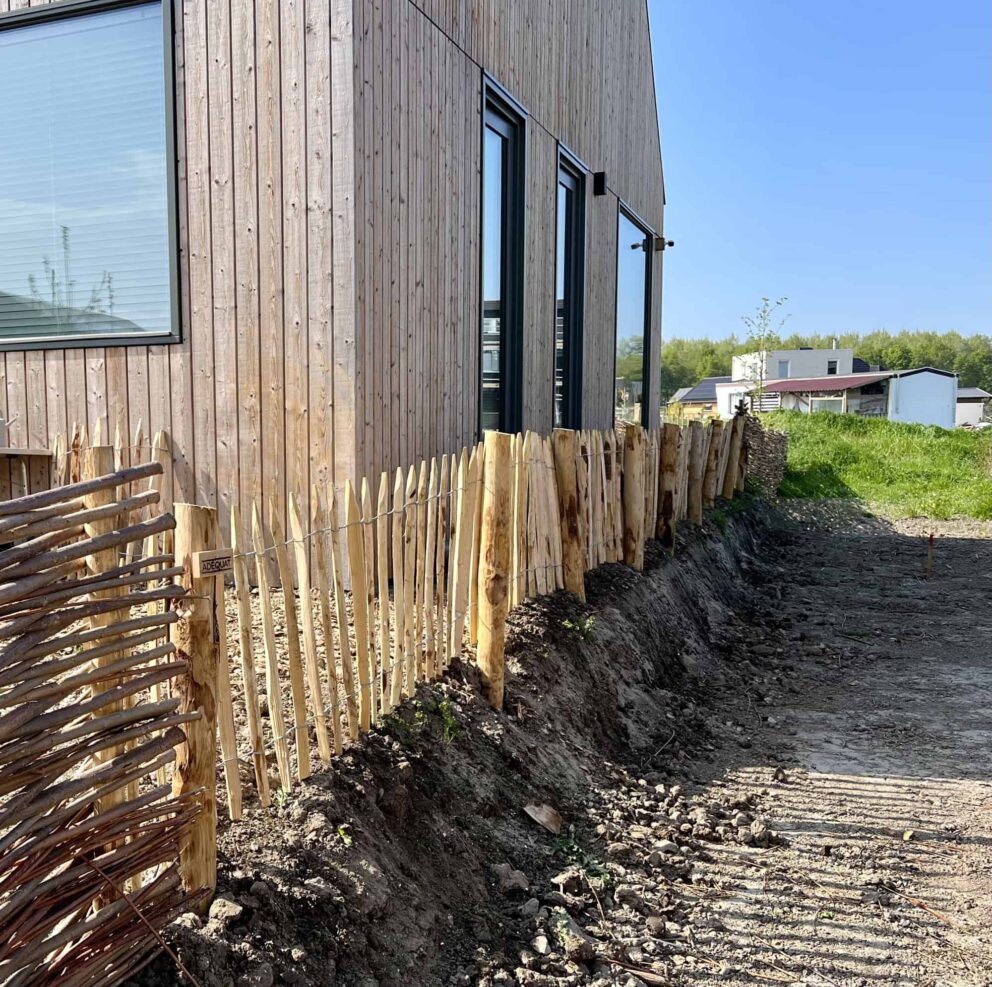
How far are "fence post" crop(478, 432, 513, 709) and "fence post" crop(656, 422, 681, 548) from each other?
4558 millimetres

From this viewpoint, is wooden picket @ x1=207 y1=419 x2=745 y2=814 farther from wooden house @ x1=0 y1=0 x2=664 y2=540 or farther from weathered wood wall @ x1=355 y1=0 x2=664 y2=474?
weathered wood wall @ x1=355 y1=0 x2=664 y2=474

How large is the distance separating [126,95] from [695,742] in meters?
5.56

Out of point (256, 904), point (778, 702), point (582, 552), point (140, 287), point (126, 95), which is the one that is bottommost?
point (778, 702)

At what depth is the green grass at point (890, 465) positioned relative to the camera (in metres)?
18.3

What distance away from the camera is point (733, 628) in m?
8.78

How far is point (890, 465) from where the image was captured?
22094mm

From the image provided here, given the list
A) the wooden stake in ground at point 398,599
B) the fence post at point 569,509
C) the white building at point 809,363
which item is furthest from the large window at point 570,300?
the white building at point 809,363

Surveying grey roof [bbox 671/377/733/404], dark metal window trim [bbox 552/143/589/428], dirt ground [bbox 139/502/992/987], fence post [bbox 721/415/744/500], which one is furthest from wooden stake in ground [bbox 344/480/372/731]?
A: grey roof [bbox 671/377/733/404]

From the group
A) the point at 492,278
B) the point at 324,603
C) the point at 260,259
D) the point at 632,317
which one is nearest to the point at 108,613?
the point at 324,603

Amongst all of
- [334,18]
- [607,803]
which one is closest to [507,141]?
[334,18]

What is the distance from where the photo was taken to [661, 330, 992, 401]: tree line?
96.5m

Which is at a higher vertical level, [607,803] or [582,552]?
[582,552]

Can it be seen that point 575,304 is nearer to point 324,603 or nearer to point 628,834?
point 628,834

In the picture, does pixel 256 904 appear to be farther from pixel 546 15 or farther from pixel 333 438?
pixel 546 15
